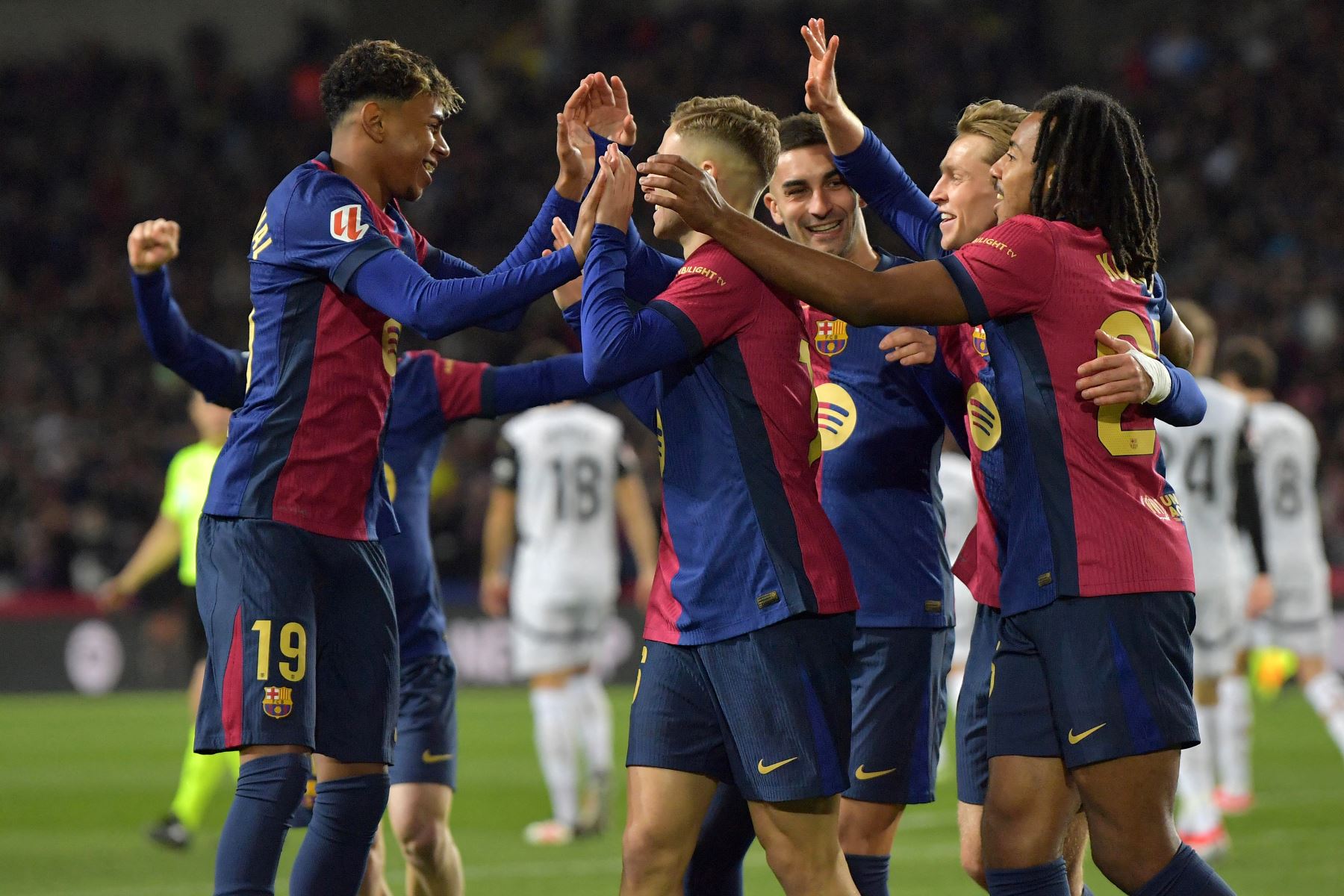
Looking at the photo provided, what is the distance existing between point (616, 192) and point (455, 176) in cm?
1870

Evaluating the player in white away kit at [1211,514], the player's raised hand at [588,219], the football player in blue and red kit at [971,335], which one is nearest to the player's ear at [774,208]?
the football player in blue and red kit at [971,335]

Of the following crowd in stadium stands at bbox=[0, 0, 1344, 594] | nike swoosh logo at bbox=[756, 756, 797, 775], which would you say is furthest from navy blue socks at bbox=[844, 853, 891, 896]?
crowd in stadium stands at bbox=[0, 0, 1344, 594]

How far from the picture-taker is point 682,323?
3.77m

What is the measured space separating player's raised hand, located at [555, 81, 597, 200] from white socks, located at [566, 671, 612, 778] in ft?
16.4

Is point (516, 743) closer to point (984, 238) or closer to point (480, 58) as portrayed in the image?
point (984, 238)

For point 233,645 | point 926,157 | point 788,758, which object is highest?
point 926,157

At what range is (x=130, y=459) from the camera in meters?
18.9

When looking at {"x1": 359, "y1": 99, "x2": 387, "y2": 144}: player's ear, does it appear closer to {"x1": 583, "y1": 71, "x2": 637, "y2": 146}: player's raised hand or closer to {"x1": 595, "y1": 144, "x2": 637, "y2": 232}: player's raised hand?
{"x1": 583, "y1": 71, "x2": 637, "y2": 146}: player's raised hand

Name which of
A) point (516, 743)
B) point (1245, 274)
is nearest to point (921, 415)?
point (516, 743)

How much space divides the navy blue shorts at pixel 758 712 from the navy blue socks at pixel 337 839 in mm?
773

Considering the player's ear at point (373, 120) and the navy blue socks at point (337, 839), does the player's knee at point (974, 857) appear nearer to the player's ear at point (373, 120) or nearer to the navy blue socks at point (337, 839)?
the navy blue socks at point (337, 839)

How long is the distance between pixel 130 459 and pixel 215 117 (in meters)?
6.24

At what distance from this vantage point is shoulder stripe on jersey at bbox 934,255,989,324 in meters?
3.68

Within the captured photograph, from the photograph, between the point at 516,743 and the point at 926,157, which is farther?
the point at 926,157
